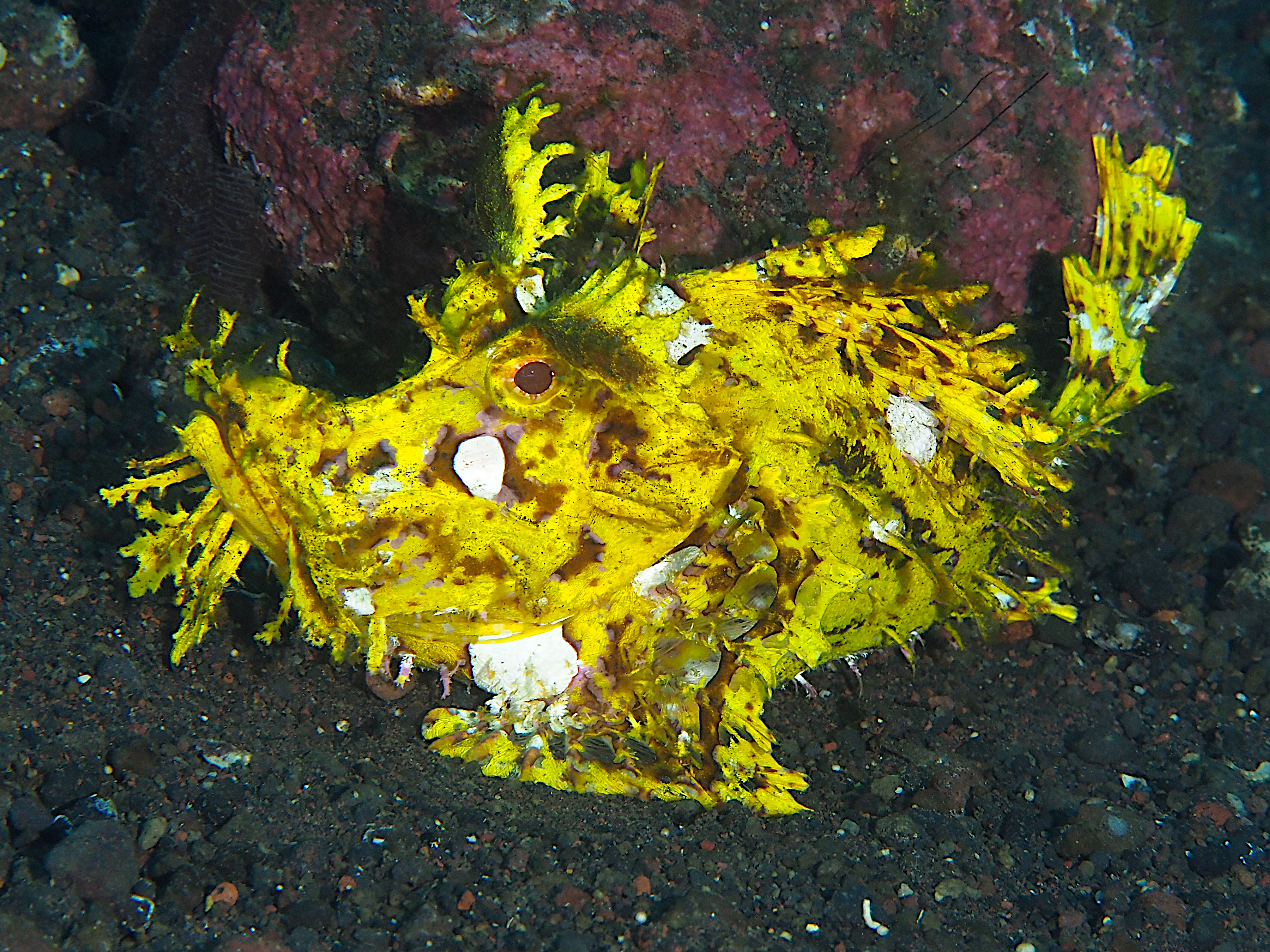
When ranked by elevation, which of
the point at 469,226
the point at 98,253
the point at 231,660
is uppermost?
the point at 469,226

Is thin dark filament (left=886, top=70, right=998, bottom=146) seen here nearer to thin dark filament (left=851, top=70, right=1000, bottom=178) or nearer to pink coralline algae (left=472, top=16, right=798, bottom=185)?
thin dark filament (left=851, top=70, right=1000, bottom=178)

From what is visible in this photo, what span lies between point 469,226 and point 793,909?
2959 mm

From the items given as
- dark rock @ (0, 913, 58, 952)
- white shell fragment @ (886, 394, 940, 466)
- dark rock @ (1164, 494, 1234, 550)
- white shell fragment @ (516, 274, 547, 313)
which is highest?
white shell fragment @ (516, 274, 547, 313)

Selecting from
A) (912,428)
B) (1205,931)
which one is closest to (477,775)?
(912,428)

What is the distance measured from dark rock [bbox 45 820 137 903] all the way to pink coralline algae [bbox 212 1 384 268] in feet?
8.40

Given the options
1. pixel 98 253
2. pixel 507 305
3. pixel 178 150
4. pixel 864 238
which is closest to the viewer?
pixel 507 305

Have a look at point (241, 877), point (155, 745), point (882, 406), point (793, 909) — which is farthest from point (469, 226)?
point (793, 909)

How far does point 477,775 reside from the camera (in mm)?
3500

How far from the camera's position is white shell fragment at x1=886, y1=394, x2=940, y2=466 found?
3.25 m

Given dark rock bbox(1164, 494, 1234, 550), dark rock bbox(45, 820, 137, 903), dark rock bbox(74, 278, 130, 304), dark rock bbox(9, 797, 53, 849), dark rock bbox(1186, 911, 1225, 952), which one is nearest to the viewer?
dark rock bbox(45, 820, 137, 903)

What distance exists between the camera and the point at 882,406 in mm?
3225

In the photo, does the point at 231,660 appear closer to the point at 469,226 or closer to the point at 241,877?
the point at 241,877

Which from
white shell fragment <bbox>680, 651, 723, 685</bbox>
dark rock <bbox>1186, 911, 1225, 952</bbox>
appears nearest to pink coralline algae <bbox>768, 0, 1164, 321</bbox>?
white shell fragment <bbox>680, 651, 723, 685</bbox>

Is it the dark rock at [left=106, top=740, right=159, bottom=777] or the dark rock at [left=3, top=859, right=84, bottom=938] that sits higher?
the dark rock at [left=3, top=859, right=84, bottom=938]
